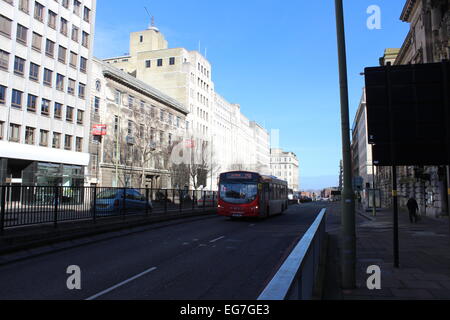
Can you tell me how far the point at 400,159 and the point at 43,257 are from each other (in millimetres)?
9051

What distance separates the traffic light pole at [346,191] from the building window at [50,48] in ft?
137

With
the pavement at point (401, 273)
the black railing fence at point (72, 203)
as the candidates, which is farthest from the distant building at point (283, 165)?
the pavement at point (401, 273)

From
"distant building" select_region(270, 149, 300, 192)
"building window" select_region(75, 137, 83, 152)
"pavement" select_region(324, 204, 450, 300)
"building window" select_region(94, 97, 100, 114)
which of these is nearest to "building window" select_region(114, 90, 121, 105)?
"building window" select_region(94, 97, 100, 114)

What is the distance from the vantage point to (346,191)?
6.99 m

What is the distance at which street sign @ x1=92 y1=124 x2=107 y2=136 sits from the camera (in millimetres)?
46969

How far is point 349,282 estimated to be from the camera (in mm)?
6434

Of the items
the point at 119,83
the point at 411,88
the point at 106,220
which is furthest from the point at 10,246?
the point at 119,83

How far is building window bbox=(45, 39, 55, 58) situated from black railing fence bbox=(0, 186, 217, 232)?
28267mm

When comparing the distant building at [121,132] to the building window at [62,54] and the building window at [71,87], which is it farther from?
the building window at [62,54]

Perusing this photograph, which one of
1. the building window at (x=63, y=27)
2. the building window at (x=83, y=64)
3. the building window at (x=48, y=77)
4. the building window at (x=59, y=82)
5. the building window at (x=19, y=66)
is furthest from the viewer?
the building window at (x=83, y=64)

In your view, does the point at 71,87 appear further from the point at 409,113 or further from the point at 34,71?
the point at 409,113

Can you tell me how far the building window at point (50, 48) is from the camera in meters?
41.4

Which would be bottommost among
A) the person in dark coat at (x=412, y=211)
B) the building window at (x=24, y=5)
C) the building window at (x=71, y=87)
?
the person in dark coat at (x=412, y=211)

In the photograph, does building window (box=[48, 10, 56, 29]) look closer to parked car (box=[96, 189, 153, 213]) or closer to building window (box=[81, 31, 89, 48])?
building window (box=[81, 31, 89, 48])
